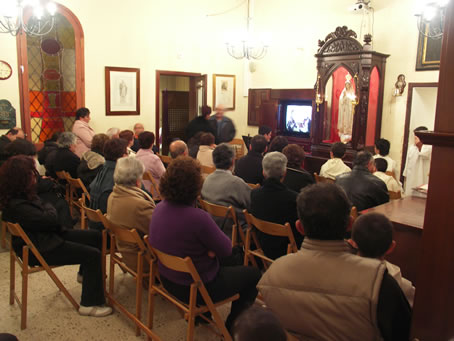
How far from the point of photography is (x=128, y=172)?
2.79 meters

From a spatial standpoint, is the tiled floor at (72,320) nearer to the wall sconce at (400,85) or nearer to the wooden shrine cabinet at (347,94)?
the wooden shrine cabinet at (347,94)

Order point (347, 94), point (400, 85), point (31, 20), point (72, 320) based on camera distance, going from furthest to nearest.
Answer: point (347, 94) → point (400, 85) → point (31, 20) → point (72, 320)

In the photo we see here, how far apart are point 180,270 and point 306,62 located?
6519 millimetres

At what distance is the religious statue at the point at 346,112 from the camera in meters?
6.55

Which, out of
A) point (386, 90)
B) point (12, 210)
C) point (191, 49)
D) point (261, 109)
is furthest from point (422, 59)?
point (12, 210)

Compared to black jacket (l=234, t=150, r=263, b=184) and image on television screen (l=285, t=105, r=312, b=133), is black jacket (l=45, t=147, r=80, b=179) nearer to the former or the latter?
black jacket (l=234, t=150, r=263, b=184)

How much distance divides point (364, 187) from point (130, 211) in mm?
1976

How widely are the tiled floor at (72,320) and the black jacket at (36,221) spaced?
A: 52 centimetres

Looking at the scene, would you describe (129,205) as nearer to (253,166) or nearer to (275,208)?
(275,208)

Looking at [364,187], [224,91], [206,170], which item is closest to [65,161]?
[206,170]

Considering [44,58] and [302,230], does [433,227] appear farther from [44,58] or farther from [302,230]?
[44,58]

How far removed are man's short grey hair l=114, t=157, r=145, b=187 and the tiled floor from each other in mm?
998

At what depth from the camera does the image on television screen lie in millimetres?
7621

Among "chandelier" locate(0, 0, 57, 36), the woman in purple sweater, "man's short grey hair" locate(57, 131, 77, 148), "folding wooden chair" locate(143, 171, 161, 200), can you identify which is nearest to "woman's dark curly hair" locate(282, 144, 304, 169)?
"folding wooden chair" locate(143, 171, 161, 200)
